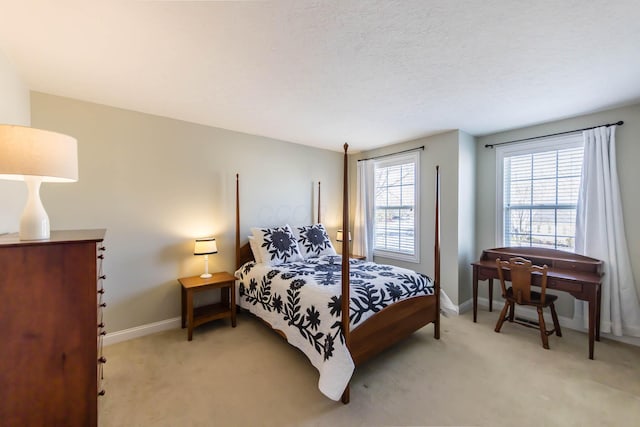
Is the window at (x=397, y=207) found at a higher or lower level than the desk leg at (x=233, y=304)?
higher

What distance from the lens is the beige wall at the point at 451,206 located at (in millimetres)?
3408

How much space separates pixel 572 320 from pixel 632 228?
3.72 feet

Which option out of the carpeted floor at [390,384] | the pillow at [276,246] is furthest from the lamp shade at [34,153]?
the pillow at [276,246]

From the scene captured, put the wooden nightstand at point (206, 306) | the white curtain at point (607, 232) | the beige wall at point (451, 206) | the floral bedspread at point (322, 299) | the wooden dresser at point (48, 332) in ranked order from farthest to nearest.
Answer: the beige wall at point (451, 206), the wooden nightstand at point (206, 306), the white curtain at point (607, 232), the floral bedspread at point (322, 299), the wooden dresser at point (48, 332)

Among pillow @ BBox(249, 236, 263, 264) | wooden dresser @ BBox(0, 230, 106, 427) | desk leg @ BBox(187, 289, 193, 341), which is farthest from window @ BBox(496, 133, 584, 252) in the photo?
wooden dresser @ BBox(0, 230, 106, 427)

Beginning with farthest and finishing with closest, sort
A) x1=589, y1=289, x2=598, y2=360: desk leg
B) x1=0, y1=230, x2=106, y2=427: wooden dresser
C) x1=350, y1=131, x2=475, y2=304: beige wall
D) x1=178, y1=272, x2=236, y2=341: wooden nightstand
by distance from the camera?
x1=350, y1=131, x2=475, y2=304: beige wall < x1=178, y1=272, x2=236, y2=341: wooden nightstand < x1=589, y1=289, x2=598, y2=360: desk leg < x1=0, y1=230, x2=106, y2=427: wooden dresser

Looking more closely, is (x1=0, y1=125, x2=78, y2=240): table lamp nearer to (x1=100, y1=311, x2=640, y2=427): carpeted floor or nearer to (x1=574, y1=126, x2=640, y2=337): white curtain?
(x1=100, y1=311, x2=640, y2=427): carpeted floor

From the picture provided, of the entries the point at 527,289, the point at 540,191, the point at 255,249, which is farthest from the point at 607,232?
the point at 255,249

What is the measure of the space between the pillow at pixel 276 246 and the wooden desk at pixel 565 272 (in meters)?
2.25

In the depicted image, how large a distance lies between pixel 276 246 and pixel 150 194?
151cm

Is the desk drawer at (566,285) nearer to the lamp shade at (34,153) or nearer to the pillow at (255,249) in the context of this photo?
the pillow at (255,249)

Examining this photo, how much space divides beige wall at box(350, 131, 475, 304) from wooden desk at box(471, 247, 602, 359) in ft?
0.91

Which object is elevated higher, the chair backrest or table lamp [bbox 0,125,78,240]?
table lamp [bbox 0,125,78,240]

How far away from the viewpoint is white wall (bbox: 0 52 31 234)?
1758 millimetres
